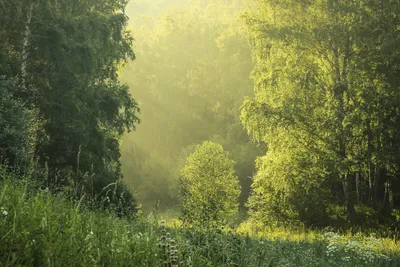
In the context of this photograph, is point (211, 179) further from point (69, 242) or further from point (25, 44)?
point (69, 242)

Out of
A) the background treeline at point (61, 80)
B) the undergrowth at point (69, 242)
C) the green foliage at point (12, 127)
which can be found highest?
the background treeline at point (61, 80)

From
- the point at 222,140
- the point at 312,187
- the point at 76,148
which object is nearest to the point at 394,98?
the point at 312,187

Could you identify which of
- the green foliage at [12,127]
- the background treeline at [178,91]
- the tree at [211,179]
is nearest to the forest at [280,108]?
the green foliage at [12,127]

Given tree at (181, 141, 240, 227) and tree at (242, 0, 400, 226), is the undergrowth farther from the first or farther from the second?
tree at (181, 141, 240, 227)

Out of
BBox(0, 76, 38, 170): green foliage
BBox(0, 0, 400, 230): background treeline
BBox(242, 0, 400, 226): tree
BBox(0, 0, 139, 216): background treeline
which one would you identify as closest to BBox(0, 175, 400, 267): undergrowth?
BBox(0, 0, 400, 230): background treeline

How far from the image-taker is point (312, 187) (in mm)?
19219

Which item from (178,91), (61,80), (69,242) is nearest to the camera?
(69,242)

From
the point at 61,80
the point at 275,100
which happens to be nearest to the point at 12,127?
the point at 61,80

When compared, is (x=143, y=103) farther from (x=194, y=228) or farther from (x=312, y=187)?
(x=194, y=228)

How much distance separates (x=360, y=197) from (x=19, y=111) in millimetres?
14289

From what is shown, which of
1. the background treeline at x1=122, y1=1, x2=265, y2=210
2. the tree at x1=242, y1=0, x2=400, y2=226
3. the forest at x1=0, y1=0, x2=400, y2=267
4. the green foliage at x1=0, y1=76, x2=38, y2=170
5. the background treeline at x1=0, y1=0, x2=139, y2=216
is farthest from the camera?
the background treeline at x1=122, y1=1, x2=265, y2=210

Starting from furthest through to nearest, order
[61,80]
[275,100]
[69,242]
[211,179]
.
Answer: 1. [211,179]
2. [275,100]
3. [61,80]
4. [69,242]

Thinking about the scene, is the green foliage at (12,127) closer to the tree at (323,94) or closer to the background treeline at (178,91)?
the tree at (323,94)

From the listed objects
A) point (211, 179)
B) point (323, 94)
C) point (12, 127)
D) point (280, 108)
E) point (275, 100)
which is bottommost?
point (12, 127)
